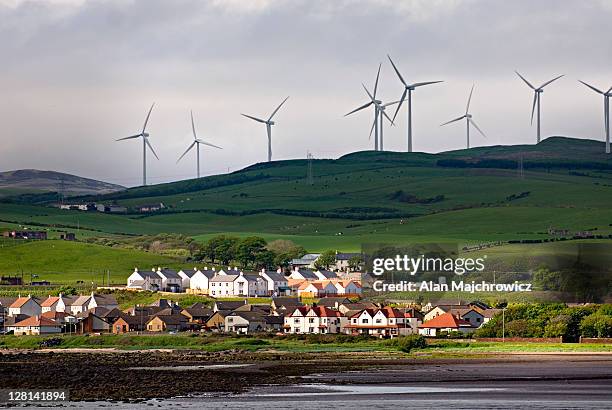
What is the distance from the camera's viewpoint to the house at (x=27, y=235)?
16602 cm

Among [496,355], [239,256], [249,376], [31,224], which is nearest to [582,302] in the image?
[496,355]

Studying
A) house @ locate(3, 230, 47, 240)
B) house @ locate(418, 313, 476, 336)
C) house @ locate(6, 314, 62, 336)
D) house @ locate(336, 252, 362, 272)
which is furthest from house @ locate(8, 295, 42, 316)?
house @ locate(3, 230, 47, 240)

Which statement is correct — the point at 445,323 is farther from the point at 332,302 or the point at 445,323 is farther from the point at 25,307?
the point at 25,307

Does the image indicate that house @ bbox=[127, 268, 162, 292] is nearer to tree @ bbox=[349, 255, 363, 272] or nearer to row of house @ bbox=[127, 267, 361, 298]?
row of house @ bbox=[127, 267, 361, 298]

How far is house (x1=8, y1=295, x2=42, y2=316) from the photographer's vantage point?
106 metres

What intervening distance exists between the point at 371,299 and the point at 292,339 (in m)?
15.8

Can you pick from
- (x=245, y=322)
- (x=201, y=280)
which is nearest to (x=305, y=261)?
(x=201, y=280)

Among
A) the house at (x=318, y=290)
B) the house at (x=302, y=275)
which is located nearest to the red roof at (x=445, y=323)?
the house at (x=318, y=290)

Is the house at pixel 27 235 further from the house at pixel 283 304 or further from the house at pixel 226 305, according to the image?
the house at pixel 226 305

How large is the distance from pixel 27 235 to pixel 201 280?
50.0 meters

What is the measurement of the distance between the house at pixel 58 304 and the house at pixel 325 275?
28.8 meters

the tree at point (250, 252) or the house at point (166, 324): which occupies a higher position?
the tree at point (250, 252)

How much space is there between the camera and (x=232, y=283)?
123m

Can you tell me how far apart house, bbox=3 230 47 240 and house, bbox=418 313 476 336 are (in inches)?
3357
